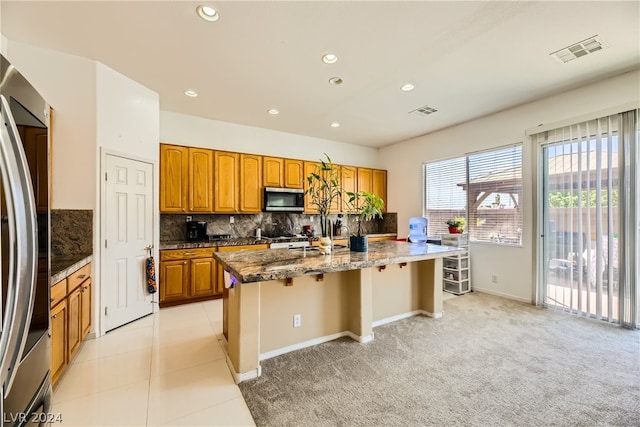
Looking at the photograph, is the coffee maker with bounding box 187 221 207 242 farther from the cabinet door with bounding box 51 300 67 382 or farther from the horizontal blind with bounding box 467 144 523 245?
the horizontal blind with bounding box 467 144 523 245

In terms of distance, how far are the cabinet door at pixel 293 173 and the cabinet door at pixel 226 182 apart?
36.2 inches

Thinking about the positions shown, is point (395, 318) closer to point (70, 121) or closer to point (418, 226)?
point (418, 226)

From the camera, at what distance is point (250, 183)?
4.68 m

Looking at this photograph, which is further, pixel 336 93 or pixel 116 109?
pixel 336 93

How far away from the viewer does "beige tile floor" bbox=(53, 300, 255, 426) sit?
1746 mm

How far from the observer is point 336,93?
3.61 m

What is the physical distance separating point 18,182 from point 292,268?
1548 mm

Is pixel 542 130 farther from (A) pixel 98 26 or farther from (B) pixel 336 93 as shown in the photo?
(A) pixel 98 26

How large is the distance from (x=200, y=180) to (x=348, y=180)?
9.88ft

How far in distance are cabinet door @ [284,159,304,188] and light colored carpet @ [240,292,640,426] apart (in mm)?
3053

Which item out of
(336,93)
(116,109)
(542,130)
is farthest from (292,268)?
(542,130)

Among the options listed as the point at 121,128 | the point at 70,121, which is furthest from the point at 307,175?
the point at 70,121

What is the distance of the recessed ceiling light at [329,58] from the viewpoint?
107 inches

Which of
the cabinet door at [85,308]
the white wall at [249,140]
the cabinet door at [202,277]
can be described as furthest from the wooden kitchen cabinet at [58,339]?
the white wall at [249,140]
